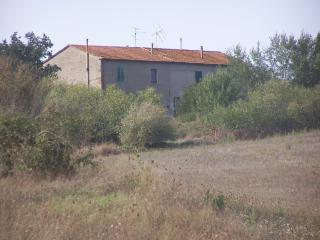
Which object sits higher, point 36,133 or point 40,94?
point 40,94

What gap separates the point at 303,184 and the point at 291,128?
61.0ft

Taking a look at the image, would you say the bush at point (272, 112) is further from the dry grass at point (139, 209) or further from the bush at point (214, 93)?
the dry grass at point (139, 209)

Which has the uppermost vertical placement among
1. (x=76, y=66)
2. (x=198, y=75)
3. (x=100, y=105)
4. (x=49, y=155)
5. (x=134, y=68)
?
(x=76, y=66)

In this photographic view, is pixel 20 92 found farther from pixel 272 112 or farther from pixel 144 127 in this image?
pixel 272 112

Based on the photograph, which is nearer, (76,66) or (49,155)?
(49,155)

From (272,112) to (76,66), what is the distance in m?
19.0

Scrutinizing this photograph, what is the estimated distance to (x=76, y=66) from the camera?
40938 millimetres

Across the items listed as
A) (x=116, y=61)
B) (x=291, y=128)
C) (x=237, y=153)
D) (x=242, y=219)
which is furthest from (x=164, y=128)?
(x=242, y=219)

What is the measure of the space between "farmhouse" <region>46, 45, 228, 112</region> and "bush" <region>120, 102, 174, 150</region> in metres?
13.4

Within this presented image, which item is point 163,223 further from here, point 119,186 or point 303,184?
point 303,184

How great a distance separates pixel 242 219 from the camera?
7.58m

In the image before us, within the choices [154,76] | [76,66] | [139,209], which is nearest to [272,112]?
[154,76]

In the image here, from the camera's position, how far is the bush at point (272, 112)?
1108 inches

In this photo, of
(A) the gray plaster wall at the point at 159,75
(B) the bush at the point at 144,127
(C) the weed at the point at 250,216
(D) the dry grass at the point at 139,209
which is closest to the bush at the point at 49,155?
(D) the dry grass at the point at 139,209
